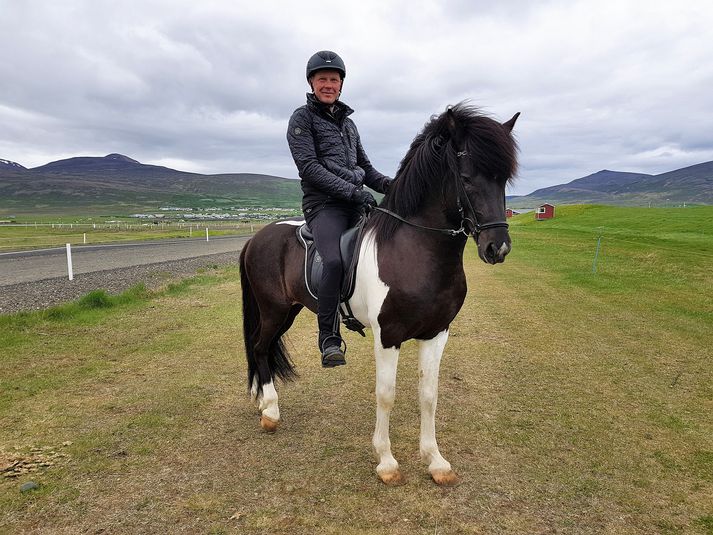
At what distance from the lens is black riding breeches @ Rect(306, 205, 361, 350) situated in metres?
4.07

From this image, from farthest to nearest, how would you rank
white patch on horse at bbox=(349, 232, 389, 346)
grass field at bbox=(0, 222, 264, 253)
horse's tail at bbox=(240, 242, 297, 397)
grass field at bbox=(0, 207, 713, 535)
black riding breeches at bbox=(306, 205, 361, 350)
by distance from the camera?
grass field at bbox=(0, 222, 264, 253), horse's tail at bbox=(240, 242, 297, 397), black riding breeches at bbox=(306, 205, 361, 350), white patch on horse at bbox=(349, 232, 389, 346), grass field at bbox=(0, 207, 713, 535)

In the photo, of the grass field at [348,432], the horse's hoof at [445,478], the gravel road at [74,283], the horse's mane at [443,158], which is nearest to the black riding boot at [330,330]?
the horse's mane at [443,158]

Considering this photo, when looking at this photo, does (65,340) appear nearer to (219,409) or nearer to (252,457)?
(219,409)

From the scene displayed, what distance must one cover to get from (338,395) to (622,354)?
506 cm

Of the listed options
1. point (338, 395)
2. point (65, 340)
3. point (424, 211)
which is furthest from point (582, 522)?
point (65, 340)

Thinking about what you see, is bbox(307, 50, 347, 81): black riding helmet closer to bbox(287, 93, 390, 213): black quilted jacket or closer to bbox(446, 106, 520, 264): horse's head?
bbox(287, 93, 390, 213): black quilted jacket

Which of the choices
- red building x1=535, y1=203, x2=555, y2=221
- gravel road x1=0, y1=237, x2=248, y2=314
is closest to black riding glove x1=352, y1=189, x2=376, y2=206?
gravel road x1=0, y1=237, x2=248, y2=314

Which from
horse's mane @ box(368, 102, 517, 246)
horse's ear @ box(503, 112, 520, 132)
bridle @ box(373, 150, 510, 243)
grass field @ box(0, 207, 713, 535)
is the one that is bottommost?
grass field @ box(0, 207, 713, 535)

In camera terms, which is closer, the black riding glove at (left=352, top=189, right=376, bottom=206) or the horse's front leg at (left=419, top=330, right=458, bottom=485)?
the horse's front leg at (left=419, top=330, right=458, bottom=485)

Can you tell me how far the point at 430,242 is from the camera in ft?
12.2

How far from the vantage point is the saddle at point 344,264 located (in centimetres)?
414

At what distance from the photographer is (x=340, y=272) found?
13.4 ft

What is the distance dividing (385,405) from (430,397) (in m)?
0.43

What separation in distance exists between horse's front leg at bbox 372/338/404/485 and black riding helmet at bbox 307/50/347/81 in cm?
257
